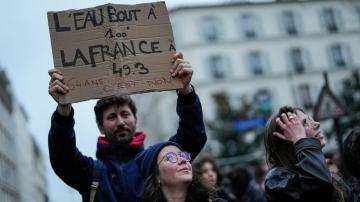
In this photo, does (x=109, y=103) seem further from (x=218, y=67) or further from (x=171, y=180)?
(x=218, y=67)

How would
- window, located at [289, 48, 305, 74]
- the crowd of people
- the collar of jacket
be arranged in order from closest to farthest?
1. the crowd of people
2. the collar of jacket
3. window, located at [289, 48, 305, 74]

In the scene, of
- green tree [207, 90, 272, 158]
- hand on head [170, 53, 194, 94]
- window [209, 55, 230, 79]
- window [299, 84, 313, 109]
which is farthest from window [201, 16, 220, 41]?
hand on head [170, 53, 194, 94]

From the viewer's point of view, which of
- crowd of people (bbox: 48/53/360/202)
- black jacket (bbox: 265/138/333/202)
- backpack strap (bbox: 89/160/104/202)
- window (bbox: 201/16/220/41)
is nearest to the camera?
black jacket (bbox: 265/138/333/202)

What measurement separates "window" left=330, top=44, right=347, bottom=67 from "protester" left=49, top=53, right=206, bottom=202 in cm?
4197

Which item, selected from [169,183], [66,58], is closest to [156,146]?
[169,183]

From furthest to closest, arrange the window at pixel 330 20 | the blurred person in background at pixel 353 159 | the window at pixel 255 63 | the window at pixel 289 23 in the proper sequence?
1. the window at pixel 330 20
2. the window at pixel 289 23
3. the window at pixel 255 63
4. the blurred person in background at pixel 353 159

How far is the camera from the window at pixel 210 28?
1672 inches

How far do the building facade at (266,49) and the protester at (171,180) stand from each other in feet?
120

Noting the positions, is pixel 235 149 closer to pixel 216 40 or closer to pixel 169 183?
pixel 216 40

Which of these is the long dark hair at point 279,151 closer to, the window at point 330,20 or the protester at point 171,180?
the protester at point 171,180

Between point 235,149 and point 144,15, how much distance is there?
28.3m

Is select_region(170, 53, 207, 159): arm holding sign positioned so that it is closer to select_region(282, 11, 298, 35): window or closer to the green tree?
the green tree

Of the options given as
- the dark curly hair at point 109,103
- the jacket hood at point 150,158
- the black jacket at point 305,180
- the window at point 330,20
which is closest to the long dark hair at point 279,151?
the black jacket at point 305,180

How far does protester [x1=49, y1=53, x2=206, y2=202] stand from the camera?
3.40m
